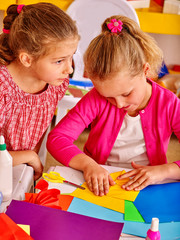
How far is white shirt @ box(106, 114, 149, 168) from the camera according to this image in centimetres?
129

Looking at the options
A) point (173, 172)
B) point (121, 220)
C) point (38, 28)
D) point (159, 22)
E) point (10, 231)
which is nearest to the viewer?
point (10, 231)

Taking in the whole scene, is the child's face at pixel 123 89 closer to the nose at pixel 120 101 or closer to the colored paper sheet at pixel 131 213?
the nose at pixel 120 101

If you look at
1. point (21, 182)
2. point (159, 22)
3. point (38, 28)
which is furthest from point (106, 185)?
point (159, 22)

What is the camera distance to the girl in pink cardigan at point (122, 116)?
1.06 meters

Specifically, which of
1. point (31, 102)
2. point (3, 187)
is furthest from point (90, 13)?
point (3, 187)

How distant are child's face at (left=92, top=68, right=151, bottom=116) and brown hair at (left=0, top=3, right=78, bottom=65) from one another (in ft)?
0.84

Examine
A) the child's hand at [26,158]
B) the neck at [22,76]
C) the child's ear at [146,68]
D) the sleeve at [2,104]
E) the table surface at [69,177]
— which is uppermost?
the child's ear at [146,68]

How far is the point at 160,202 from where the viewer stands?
37.2 inches

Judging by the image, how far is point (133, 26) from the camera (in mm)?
1125

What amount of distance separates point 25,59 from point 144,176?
2.07 ft

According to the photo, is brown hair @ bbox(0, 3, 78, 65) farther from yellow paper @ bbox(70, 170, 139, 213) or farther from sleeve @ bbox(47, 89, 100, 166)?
yellow paper @ bbox(70, 170, 139, 213)

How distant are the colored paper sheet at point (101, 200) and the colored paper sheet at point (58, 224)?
0.14 m

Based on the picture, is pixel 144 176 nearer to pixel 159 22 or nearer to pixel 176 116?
pixel 176 116

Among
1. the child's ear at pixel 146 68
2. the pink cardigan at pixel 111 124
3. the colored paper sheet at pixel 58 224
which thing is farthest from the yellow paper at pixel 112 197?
the child's ear at pixel 146 68
